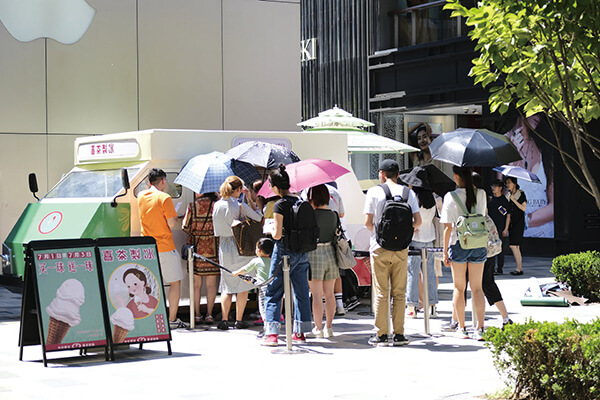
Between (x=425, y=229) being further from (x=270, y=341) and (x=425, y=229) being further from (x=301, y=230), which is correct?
(x=270, y=341)

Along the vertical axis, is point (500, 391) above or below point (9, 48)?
below

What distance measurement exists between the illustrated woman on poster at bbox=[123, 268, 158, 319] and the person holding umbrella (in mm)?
1804

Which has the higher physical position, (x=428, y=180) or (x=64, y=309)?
(x=428, y=180)

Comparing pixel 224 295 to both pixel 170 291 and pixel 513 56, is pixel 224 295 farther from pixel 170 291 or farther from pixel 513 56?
pixel 513 56

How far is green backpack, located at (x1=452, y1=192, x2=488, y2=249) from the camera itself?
9.55 m

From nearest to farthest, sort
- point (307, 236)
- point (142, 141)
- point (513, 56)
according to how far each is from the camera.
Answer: point (513, 56)
point (307, 236)
point (142, 141)

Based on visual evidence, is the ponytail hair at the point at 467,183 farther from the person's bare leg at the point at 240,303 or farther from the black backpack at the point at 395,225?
the person's bare leg at the point at 240,303

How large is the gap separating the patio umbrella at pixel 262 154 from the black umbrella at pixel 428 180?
1490 millimetres

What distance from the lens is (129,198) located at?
11.3 metres

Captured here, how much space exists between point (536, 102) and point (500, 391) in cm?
221

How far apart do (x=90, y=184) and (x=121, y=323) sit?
357 cm

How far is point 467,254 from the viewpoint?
9680 mm

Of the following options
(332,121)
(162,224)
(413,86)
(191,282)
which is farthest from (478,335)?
(413,86)

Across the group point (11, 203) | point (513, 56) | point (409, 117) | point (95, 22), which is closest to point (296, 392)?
point (513, 56)
